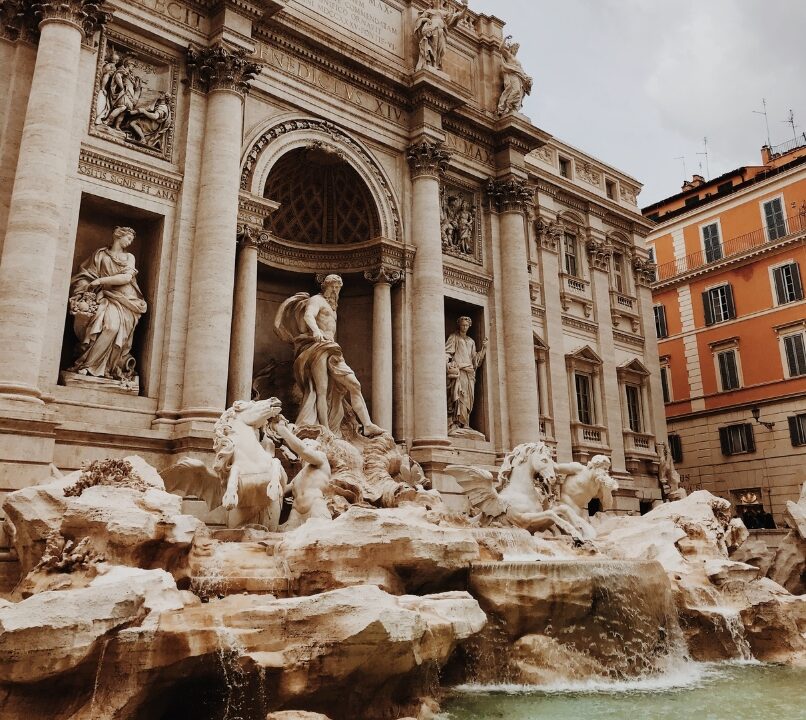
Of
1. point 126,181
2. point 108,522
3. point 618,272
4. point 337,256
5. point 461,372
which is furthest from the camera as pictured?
point 618,272

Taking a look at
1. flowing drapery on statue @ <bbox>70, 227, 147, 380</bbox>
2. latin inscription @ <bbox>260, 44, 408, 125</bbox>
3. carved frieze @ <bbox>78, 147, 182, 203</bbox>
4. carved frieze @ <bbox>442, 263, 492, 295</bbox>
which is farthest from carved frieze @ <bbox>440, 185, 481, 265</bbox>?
flowing drapery on statue @ <bbox>70, 227, 147, 380</bbox>

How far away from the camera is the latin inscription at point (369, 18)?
1742cm

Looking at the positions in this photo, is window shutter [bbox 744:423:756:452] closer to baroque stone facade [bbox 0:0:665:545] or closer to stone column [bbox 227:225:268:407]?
baroque stone facade [bbox 0:0:665:545]

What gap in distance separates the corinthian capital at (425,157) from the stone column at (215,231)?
4608mm

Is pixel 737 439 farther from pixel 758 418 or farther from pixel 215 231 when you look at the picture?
pixel 215 231

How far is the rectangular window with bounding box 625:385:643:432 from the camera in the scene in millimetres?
23703

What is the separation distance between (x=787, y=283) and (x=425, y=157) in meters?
16.4

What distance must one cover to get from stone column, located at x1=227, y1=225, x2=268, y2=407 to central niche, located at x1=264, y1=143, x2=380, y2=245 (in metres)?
2.49

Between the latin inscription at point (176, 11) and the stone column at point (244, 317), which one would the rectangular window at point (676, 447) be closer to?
the stone column at point (244, 317)

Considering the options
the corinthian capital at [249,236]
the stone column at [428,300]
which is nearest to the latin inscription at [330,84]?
the stone column at [428,300]

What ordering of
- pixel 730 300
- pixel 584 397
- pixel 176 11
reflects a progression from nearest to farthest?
1. pixel 176 11
2. pixel 584 397
3. pixel 730 300

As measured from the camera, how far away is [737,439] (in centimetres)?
2734

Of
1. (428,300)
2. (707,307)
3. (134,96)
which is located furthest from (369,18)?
(707,307)

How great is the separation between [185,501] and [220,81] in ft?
26.6
